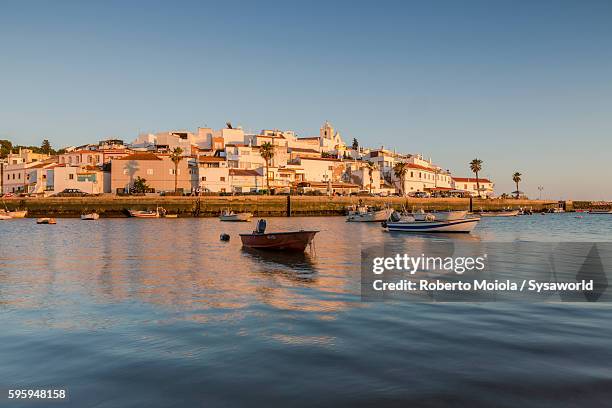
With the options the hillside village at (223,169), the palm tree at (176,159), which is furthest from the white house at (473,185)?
the palm tree at (176,159)

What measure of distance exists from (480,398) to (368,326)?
578cm

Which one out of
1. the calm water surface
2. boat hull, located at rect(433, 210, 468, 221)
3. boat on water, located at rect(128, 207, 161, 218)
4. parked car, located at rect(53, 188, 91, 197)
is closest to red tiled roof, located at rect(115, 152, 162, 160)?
parked car, located at rect(53, 188, 91, 197)

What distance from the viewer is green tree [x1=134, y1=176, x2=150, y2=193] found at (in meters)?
107

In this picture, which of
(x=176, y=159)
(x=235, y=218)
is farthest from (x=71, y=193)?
(x=235, y=218)

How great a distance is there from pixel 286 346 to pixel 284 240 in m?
22.8

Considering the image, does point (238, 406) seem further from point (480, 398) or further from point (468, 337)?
point (468, 337)

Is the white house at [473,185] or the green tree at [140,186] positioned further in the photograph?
the white house at [473,185]

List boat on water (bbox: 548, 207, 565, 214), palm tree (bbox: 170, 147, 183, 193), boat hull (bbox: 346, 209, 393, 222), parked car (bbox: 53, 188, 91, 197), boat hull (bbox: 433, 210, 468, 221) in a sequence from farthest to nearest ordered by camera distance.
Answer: boat on water (bbox: 548, 207, 565, 214) → palm tree (bbox: 170, 147, 183, 193) → parked car (bbox: 53, 188, 91, 197) → boat hull (bbox: 346, 209, 393, 222) → boat hull (bbox: 433, 210, 468, 221)

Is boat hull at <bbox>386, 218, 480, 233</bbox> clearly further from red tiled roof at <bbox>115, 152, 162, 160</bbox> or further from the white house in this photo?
the white house

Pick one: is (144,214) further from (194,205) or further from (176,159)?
(176,159)

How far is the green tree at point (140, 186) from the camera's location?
10725cm

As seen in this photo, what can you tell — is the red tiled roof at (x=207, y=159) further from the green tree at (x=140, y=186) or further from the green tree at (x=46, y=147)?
the green tree at (x=46, y=147)

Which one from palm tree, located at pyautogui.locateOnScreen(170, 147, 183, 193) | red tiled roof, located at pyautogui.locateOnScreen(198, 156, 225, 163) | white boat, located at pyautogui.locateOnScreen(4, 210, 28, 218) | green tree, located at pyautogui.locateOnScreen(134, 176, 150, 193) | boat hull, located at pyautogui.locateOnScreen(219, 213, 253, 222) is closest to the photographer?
boat hull, located at pyautogui.locateOnScreen(219, 213, 253, 222)

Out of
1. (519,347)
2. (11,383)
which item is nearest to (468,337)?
(519,347)
